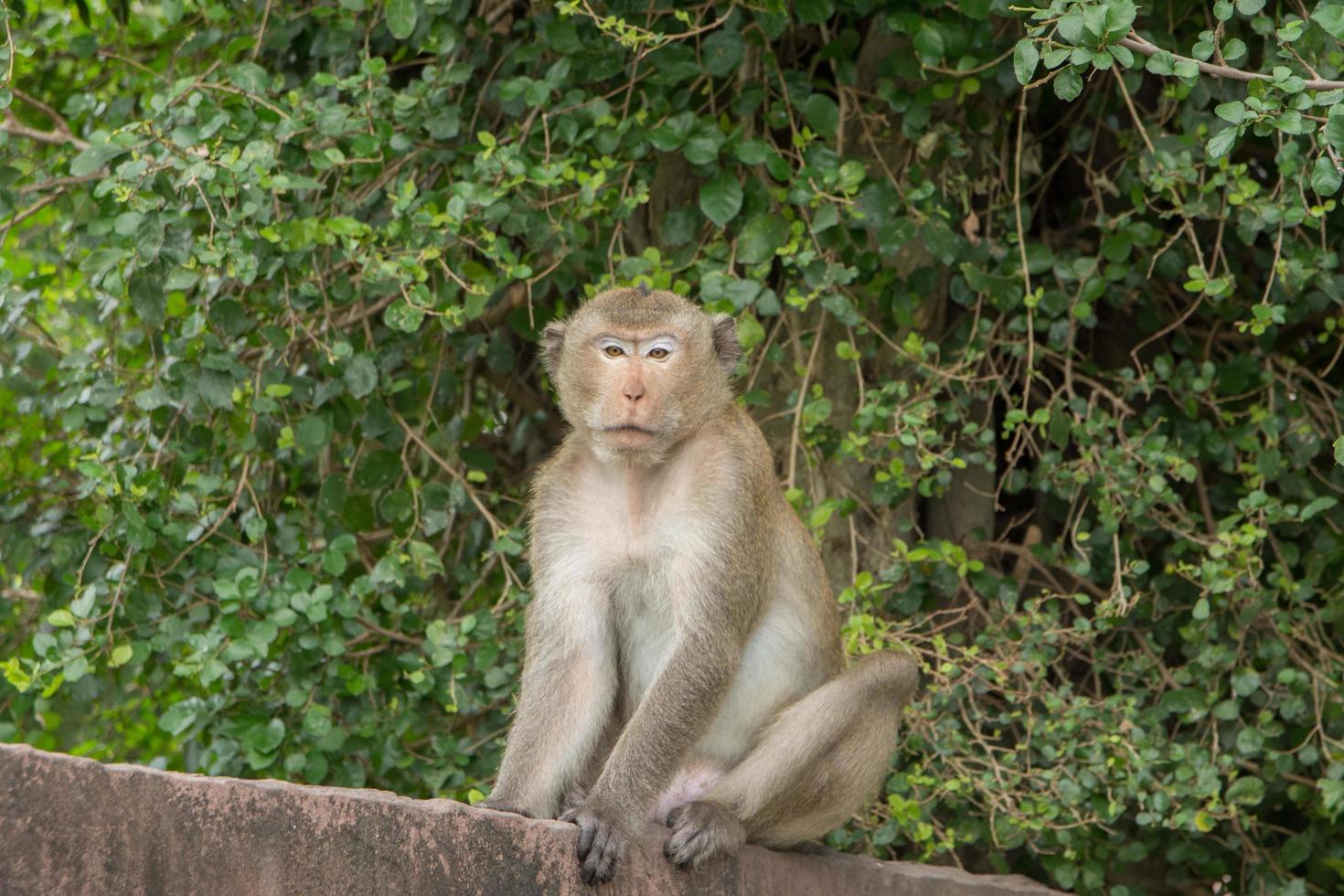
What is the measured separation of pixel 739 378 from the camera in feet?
17.7

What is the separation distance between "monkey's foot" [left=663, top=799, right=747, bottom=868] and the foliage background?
50.3 inches

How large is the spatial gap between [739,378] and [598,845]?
205 cm

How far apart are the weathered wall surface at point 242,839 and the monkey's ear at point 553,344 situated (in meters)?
1.53

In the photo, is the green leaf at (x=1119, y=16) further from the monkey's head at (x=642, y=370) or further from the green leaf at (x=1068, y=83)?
the monkey's head at (x=642, y=370)

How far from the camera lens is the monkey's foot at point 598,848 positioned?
12.1 ft

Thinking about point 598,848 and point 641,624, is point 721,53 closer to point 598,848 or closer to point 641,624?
point 641,624

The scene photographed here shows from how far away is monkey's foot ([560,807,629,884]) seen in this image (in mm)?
3684

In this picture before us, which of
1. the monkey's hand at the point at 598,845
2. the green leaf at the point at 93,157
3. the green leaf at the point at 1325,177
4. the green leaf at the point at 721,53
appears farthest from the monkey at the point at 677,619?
the green leaf at the point at 1325,177

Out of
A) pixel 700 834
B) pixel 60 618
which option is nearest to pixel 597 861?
pixel 700 834

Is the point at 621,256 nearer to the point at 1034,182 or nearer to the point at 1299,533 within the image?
the point at 1034,182

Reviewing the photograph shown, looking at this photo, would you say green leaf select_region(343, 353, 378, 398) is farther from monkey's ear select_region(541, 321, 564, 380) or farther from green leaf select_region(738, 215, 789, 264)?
green leaf select_region(738, 215, 789, 264)

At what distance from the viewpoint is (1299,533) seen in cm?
595

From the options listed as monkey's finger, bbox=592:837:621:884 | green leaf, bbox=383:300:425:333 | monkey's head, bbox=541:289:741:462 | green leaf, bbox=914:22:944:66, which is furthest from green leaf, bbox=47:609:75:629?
green leaf, bbox=914:22:944:66

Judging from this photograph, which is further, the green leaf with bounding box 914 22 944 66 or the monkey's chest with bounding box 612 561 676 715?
the green leaf with bounding box 914 22 944 66
